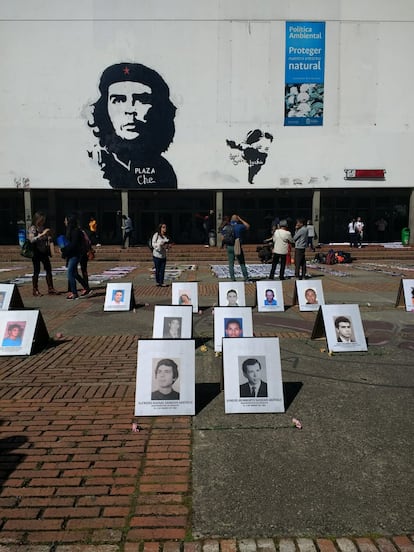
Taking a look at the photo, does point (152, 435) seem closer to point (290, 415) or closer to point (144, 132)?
point (290, 415)

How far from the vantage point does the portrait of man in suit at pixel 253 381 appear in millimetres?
4348

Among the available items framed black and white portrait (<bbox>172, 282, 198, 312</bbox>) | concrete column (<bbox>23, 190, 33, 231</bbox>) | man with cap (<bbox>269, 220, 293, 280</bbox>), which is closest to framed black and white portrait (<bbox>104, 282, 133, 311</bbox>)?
framed black and white portrait (<bbox>172, 282, 198, 312</bbox>)

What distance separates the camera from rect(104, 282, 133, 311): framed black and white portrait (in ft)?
30.6

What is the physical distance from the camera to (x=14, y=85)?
24859 mm

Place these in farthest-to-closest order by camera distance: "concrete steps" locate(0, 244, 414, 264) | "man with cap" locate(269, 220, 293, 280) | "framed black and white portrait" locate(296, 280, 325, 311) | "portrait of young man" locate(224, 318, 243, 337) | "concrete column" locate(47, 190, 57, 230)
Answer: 1. "concrete column" locate(47, 190, 57, 230)
2. "concrete steps" locate(0, 244, 414, 264)
3. "man with cap" locate(269, 220, 293, 280)
4. "framed black and white portrait" locate(296, 280, 325, 311)
5. "portrait of young man" locate(224, 318, 243, 337)

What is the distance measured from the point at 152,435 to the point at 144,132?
23.8m

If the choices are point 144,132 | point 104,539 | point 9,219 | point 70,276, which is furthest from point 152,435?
point 9,219

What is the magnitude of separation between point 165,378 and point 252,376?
828mm

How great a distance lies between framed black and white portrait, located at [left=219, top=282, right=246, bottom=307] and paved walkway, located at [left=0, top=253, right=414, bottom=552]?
6.34ft

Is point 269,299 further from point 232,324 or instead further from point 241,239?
point 241,239

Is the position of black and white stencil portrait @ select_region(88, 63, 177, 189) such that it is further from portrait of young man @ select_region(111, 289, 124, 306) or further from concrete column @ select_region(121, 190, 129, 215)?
portrait of young man @ select_region(111, 289, 124, 306)

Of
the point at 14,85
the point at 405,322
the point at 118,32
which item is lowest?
the point at 405,322

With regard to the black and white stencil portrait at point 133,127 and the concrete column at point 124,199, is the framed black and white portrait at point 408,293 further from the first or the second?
the concrete column at point 124,199

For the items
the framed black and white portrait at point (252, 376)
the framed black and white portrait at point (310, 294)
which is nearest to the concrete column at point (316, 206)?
the framed black and white portrait at point (310, 294)
